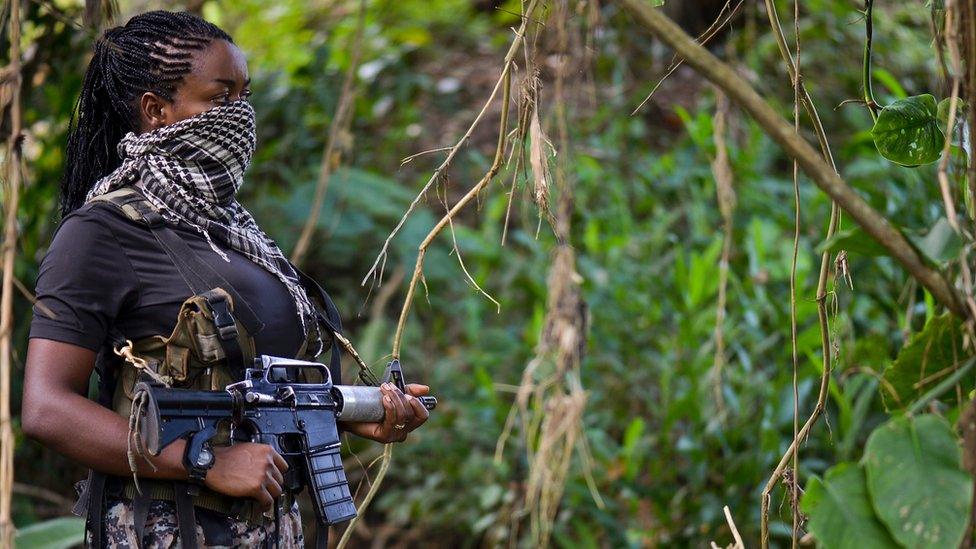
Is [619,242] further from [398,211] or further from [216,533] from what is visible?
[216,533]

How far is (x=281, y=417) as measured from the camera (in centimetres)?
150

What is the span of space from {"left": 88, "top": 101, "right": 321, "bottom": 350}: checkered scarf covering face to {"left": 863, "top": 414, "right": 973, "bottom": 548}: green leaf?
3.08 feet

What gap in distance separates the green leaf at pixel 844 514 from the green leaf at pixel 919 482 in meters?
0.02

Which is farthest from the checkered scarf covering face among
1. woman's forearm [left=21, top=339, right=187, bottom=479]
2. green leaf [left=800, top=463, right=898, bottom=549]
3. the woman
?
green leaf [left=800, top=463, right=898, bottom=549]

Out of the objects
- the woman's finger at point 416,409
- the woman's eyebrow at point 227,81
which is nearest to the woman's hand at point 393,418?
the woman's finger at point 416,409

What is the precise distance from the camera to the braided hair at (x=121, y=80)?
161cm

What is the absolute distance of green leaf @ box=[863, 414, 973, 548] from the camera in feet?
3.26

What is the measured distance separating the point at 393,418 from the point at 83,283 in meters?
0.52

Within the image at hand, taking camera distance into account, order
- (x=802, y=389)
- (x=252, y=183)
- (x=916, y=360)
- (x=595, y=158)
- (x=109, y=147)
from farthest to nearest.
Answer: (x=595, y=158) → (x=252, y=183) → (x=802, y=389) → (x=109, y=147) → (x=916, y=360)

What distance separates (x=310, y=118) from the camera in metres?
4.47

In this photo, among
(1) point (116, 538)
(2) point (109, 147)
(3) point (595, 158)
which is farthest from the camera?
(3) point (595, 158)

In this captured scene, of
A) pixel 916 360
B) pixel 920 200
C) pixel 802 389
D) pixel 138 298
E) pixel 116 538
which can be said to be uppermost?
pixel 916 360

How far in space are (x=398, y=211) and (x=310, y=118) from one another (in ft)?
2.28

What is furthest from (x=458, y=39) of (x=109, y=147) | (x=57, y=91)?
(x=109, y=147)
